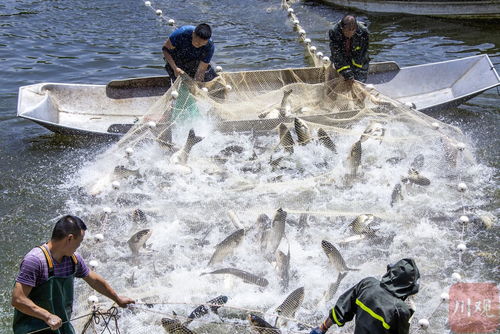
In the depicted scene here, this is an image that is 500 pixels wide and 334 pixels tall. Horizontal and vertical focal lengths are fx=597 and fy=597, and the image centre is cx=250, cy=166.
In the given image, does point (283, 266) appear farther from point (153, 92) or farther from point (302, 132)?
point (153, 92)

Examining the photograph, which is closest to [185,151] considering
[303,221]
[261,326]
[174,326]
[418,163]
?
[303,221]

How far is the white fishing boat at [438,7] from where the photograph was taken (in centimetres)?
1610

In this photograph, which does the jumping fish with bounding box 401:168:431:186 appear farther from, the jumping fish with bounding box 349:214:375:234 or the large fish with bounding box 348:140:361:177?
the jumping fish with bounding box 349:214:375:234

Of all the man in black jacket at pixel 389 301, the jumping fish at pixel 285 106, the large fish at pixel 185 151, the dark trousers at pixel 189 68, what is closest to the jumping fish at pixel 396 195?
the jumping fish at pixel 285 106

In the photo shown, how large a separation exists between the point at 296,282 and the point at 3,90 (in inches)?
334

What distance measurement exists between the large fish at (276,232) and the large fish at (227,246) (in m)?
0.33

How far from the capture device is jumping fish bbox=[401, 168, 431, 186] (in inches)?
326

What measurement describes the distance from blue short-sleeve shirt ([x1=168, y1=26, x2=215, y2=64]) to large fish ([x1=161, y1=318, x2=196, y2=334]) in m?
5.17

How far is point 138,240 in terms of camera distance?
6.89 meters

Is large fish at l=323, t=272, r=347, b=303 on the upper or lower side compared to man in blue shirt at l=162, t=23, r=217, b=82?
lower

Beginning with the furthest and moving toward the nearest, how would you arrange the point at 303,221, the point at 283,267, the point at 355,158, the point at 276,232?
the point at 355,158 → the point at 303,221 → the point at 276,232 → the point at 283,267

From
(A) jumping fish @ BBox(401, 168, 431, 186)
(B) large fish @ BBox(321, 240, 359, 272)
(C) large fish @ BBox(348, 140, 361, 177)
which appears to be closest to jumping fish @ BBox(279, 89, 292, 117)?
(C) large fish @ BBox(348, 140, 361, 177)

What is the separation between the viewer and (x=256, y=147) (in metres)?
9.09

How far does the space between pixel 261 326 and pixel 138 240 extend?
2106 mm
